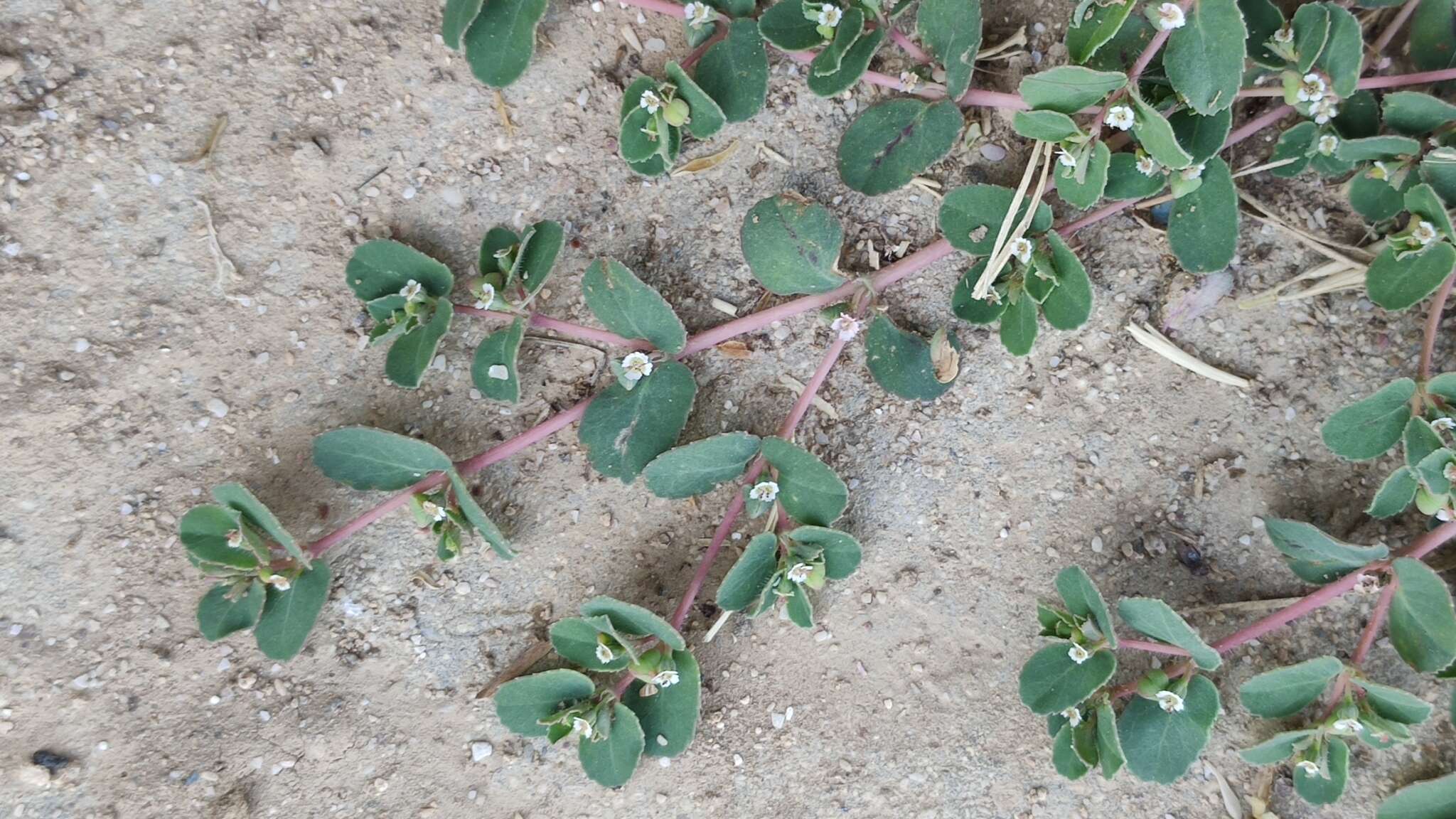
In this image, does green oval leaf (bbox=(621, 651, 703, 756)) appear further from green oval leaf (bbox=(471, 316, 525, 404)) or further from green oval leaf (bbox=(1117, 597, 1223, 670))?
green oval leaf (bbox=(1117, 597, 1223, 670))

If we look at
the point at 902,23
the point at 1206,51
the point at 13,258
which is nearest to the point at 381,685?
the point at 13,258

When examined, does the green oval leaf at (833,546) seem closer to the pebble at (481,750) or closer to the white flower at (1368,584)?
the pebble at (481,750)

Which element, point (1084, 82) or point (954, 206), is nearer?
point (1084, 82)

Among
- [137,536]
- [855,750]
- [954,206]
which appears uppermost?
[954,206]

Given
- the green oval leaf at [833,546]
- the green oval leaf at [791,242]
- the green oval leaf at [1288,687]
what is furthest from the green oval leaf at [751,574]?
the green oval leaf at [1288,687]

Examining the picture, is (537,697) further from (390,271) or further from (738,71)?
(738,71)

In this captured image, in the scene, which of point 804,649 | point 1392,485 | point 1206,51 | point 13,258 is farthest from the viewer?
point 804,649

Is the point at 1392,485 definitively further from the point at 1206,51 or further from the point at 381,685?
the point at 381,685
